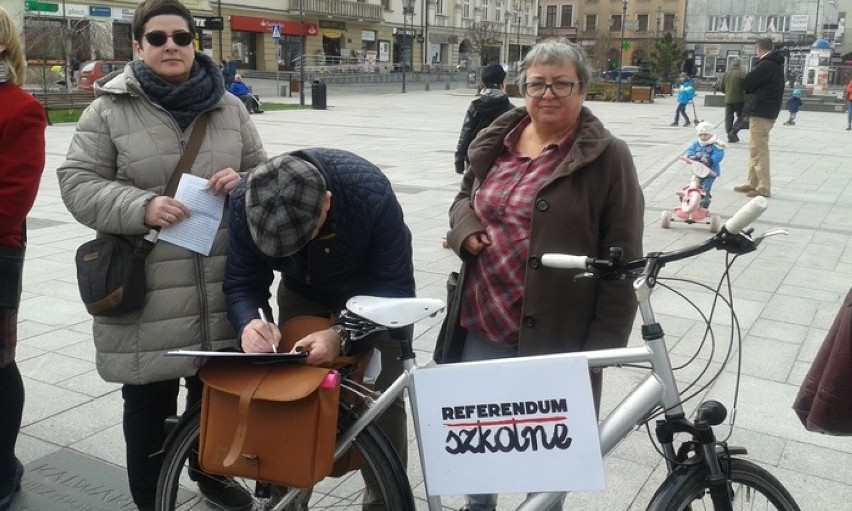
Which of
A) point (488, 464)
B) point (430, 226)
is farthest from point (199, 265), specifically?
point (430, 226)

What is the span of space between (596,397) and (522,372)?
25.0 inches

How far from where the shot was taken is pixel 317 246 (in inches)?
95.2

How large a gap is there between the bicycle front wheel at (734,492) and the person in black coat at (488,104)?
16.2ft

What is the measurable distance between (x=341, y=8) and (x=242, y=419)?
54850mm

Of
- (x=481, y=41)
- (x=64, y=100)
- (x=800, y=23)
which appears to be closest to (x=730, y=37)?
(x=800, y=23)

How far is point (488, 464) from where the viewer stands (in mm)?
2191

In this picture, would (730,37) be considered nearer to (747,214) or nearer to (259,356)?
(747,214)

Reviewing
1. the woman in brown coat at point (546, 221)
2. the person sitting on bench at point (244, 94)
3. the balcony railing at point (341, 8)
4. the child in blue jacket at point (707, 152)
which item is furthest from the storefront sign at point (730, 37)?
the woman in brown coat at point (546, 221)

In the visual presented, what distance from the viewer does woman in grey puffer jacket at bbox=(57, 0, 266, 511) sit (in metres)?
2.62

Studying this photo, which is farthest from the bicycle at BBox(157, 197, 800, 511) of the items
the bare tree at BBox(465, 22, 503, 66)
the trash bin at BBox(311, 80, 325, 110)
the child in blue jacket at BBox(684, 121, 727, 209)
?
the bare tree at BBox(465, 22, 503, 66)

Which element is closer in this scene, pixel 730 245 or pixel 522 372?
pixel 730 245

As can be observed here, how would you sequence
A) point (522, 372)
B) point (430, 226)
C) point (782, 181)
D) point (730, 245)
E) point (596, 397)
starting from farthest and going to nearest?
point (782, 181)
point (430, 226)
point (596, 397)
point (522, 372)
point (730, 245)

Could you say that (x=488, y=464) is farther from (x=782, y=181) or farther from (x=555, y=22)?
(x=555, y=22)

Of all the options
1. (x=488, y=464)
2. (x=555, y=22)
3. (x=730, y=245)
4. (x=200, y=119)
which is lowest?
(x=488, y=464)
